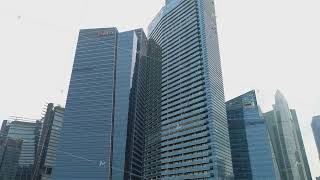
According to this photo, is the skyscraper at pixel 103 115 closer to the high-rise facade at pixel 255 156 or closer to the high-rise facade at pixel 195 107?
the high-rise facade at pixel 195 107

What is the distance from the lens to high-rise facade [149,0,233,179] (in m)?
155

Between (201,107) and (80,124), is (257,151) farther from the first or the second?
(80,124)

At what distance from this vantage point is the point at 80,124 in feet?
563

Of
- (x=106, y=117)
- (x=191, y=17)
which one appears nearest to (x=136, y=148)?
(x=106, y=117)

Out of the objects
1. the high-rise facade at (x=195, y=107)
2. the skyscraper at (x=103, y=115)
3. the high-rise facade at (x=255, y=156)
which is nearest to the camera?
the high-rise facade at (x=195, y=107)

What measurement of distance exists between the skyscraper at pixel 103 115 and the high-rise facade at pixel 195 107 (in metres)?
19.4

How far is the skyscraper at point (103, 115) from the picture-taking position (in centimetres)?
16088

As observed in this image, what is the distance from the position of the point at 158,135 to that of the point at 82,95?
50341mm

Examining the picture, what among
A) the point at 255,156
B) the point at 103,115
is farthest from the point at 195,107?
the point at 255,156

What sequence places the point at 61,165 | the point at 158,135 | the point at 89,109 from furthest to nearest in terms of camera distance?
the point at 158,135, the point at 89,109, the point at 61,165

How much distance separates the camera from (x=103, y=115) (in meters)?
173

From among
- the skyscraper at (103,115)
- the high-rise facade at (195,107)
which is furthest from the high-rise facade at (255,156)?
the skyscraper at (103,115)

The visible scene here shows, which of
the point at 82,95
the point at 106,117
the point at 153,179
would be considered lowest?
the point at 153,179

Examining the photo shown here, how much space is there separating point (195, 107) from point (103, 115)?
50.5 meters
